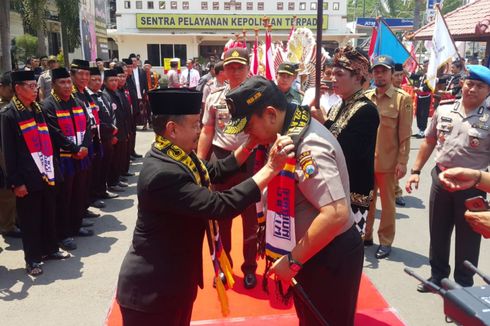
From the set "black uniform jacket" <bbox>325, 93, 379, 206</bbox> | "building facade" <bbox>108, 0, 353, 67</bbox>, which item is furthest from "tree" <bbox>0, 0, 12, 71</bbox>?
"building facade" <bbox>108, 0, 353, 67</bbox>

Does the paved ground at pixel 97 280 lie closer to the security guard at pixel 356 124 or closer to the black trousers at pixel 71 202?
the black trousers at pixel 71 202

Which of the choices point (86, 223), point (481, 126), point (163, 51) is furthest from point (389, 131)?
point (163, 51)

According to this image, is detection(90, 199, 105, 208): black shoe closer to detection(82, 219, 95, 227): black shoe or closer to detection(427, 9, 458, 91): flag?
detection(82, 219, 95, 227): black shoe

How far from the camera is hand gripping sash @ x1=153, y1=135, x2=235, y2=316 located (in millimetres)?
2150

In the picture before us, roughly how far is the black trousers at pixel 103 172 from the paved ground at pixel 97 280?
103cm

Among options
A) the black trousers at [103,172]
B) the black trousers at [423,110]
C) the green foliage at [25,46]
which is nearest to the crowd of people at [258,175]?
the black trousers at [103,172]

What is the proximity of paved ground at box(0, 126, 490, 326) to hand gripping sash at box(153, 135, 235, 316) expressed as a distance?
1631mm

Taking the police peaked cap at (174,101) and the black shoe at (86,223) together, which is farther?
the black shoe at (86,223)

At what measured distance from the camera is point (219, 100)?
4.00 meters

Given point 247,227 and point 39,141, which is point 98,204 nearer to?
point 39,141

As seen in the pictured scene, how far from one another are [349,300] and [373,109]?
1500 mm

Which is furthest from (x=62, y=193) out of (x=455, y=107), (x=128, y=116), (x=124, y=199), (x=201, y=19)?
(x=201, y=19)

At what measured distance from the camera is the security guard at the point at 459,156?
3.45 m

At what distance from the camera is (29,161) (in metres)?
4.28
